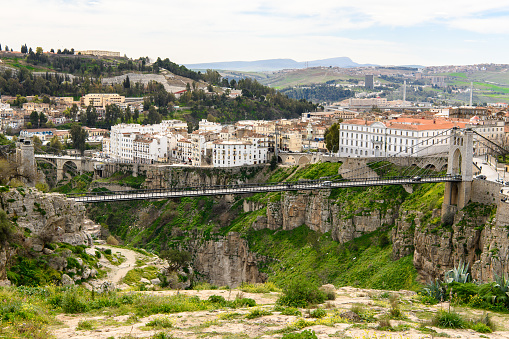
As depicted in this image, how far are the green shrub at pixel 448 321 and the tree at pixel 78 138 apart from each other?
64607mm

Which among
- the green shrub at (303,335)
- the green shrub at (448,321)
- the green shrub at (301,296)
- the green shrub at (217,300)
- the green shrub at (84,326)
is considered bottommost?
the green shrub at (217,300)

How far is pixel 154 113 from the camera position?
294 ft

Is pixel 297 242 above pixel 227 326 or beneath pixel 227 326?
beneath

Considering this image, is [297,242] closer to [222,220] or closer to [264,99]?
[222,220]

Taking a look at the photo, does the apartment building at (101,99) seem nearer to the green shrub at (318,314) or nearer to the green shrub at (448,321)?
the green shrub at (318,314)

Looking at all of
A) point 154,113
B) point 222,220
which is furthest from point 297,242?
point 154,113

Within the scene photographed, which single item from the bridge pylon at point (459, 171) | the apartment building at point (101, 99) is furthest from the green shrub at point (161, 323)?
the apartment building at point (101, 99)

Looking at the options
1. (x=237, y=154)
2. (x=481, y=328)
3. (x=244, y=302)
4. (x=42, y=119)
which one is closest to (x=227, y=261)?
(x=237, y=154)

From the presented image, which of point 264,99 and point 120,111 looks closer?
point 120,111

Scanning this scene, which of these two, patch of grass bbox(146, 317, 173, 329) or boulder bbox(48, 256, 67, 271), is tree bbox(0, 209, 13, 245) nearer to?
boulder bbox(48, 256, 67, 271)

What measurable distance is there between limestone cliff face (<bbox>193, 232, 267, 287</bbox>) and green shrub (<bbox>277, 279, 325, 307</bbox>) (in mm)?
27653

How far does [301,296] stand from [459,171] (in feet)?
60.8

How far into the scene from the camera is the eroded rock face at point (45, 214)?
23.1 metres

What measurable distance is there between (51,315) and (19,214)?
31.4 ft
